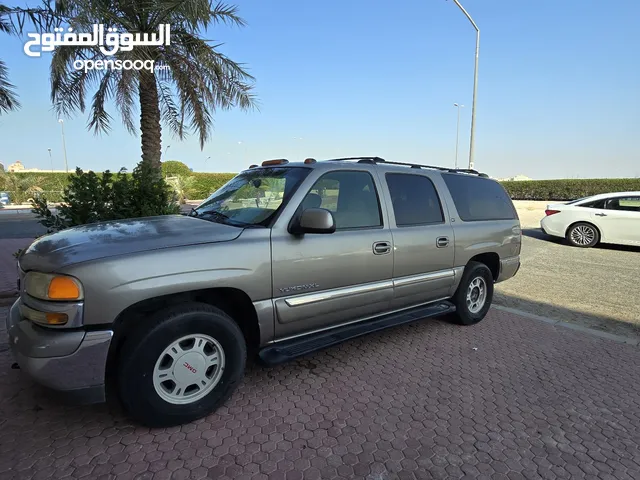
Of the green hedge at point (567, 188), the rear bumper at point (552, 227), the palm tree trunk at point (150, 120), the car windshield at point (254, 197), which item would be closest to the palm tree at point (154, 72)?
the palm tree trunk at point (150, 120)

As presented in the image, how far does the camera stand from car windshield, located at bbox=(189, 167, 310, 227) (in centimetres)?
316

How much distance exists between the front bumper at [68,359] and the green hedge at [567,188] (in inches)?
Result: 1323

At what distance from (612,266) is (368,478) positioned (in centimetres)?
872

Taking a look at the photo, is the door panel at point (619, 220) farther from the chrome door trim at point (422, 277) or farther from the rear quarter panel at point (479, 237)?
the chrome door trim at point (422, 277)

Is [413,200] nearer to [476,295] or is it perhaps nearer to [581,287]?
[476,295]

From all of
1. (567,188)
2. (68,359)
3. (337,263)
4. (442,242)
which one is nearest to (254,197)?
(337,263)

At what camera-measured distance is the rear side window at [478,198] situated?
461 cm

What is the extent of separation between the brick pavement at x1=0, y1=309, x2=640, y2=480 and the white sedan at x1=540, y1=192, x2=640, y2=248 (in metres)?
7.96

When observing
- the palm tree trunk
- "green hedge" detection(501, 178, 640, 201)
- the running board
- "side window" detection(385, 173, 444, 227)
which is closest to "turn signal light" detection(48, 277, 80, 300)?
the running board

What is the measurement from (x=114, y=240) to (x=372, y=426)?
2177mm

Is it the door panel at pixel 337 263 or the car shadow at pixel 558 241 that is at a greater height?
the door panel at pixel 337 263

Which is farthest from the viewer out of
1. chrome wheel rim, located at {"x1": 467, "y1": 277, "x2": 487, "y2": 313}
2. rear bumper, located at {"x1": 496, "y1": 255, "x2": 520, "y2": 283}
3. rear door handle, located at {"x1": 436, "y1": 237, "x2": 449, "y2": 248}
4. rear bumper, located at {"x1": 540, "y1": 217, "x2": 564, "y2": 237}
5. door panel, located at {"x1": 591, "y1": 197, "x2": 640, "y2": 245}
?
rear bumper, located at {"x1": 540, "y1": 217, "x2": 564, "y2": 237}

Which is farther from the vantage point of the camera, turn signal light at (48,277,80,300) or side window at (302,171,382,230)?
side window at (302,171,382,230)

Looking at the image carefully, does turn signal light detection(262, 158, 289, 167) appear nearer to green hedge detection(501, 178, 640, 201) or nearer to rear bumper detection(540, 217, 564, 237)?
rear bumper detection(540, 217, 564, 237)
